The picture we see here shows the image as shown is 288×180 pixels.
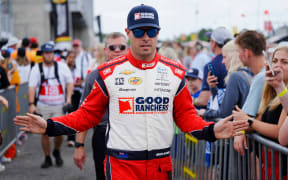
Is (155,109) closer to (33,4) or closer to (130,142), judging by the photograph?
(130,142)

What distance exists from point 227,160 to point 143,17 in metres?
2.06

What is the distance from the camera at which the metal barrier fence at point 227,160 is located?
3.54 meters

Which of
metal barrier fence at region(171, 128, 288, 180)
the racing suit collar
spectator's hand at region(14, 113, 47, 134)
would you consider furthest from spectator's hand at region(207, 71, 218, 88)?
spectator's hand at region(14, 113, 47, 134)

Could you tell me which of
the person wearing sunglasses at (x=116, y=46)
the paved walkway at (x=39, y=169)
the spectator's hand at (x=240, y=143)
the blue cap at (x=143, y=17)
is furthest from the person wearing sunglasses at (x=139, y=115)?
the paved walkway at (x=39, y=169)

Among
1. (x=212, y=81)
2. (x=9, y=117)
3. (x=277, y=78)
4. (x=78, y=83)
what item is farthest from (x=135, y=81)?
(x=78, y=83)

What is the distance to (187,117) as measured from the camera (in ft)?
11.6

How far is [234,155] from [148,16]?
1.89 m

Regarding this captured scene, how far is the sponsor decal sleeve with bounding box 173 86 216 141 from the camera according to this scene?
3.42 meters

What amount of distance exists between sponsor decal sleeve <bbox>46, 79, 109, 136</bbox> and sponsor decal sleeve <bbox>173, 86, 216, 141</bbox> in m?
0.60

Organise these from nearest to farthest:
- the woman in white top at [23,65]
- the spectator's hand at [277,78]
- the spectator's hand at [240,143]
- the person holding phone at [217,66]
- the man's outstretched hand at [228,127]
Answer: the man's outstretched hand at [228,127] → the spectator's hand at [277,78] → the spectator's hand at [240,143] → the person holding phone at [217,66] → the woman in white top at [23,65]

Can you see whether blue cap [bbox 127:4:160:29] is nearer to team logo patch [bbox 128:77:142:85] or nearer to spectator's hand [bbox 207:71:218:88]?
team logo patch [bbox 128:77:142:85]

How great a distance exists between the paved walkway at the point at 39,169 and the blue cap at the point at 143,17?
15.1 feet

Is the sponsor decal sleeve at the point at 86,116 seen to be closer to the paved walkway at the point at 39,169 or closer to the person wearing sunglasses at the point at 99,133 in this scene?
the person wearing sunglasses at the point at 99,133

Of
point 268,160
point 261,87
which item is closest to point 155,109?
point 268,160
